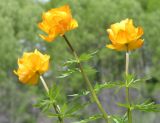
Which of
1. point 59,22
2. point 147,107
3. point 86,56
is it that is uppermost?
point 59,22

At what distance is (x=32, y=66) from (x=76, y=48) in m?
33.8

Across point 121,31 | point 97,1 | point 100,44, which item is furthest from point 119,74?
point 121,31

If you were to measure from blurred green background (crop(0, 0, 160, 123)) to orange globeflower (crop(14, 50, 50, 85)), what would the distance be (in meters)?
25.3

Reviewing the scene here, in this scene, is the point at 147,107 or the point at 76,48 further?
the point at 76,48

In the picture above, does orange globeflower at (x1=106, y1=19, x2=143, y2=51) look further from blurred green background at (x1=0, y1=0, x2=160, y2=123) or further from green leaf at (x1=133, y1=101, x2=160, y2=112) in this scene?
blurred green background at (x1=0, y1=0, x2=160, y2=123)

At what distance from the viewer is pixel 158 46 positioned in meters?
36.1

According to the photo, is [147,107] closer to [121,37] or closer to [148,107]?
[148,107]

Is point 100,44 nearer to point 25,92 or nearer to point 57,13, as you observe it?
point 25,92

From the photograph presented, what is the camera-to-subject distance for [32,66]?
1926 mm

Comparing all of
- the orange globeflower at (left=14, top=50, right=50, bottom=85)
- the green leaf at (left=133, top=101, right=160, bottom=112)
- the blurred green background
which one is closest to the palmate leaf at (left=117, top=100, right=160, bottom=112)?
the green leaf at (left=133, top=101, right=160, bottom=112)

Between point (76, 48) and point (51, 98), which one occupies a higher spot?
point (51, 98)

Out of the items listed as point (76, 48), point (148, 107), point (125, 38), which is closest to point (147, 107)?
point (148, 107)

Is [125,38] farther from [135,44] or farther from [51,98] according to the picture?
→ [51,98]

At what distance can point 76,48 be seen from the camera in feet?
117
